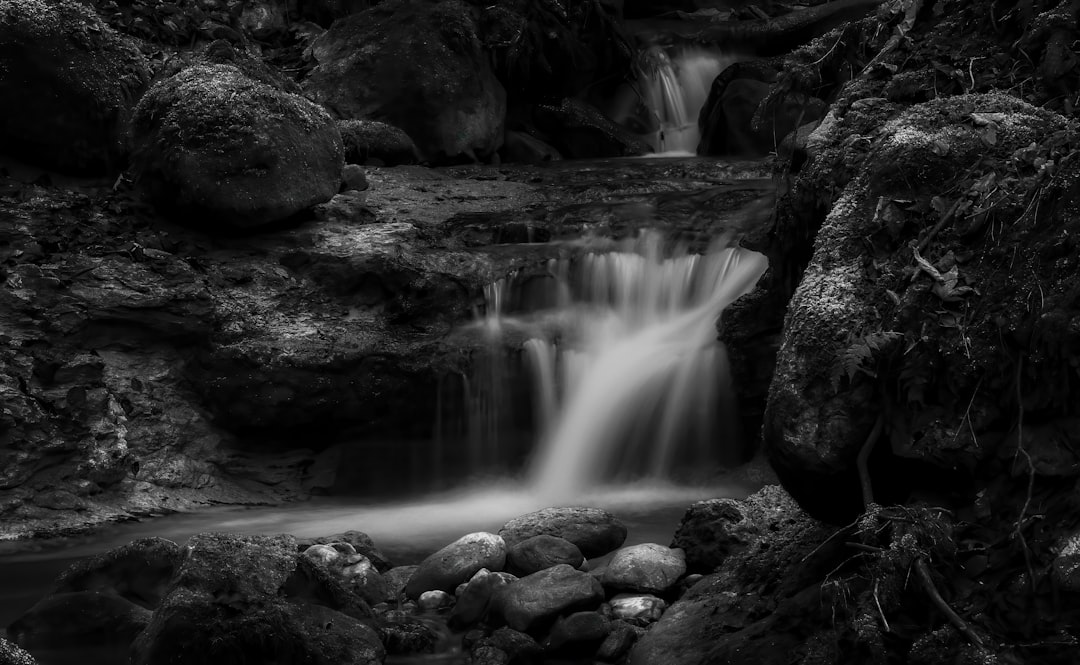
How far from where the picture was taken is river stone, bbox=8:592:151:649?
14.8ft

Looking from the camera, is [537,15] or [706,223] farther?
[537,15]

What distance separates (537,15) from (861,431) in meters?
12.8

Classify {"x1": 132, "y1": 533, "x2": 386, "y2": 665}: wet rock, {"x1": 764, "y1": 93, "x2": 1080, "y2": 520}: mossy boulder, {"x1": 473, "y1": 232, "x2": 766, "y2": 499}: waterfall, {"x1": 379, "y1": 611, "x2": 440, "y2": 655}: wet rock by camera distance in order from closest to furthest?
{"x1": 764, "y1": 93, "x2": 1080, "y2": 520}: mossy boulder
{"x1": 132, "y1": 533, "x2": 386, "y2": 665}: wet rock
{"x1": 379, "y1": 611, "x2": 440, "y2": 655}: wet rock
{"x1": 473, "y1": 232, "x2": 766, "y2": 499}: waterfall

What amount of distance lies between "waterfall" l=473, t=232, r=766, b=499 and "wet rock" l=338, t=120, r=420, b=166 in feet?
13.1

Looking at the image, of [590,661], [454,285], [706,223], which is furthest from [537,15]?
[590,661]

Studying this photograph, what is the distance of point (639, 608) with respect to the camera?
485 centimetres

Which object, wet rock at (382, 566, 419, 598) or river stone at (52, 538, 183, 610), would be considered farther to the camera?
wet rock at (382, 566, 419, 598)

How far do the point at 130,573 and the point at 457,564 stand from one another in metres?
1.63

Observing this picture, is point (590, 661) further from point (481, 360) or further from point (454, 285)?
point (454, 285)

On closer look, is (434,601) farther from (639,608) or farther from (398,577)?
(639,608)

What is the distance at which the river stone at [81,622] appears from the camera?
14.8 ft

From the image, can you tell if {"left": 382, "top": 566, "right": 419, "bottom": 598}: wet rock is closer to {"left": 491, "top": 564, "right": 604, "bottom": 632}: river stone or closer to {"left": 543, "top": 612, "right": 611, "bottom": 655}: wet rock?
{"left": 491, "top": 564, "right": 604, "bottom": 632}: river stone

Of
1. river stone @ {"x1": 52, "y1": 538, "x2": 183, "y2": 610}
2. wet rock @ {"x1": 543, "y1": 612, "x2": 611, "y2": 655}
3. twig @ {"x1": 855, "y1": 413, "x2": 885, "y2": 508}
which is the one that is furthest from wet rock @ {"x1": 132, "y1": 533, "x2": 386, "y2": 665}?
twig @ {"x1": 855, "y1": 413, "x2": 885, "y2": 508}

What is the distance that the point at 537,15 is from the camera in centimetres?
1531
